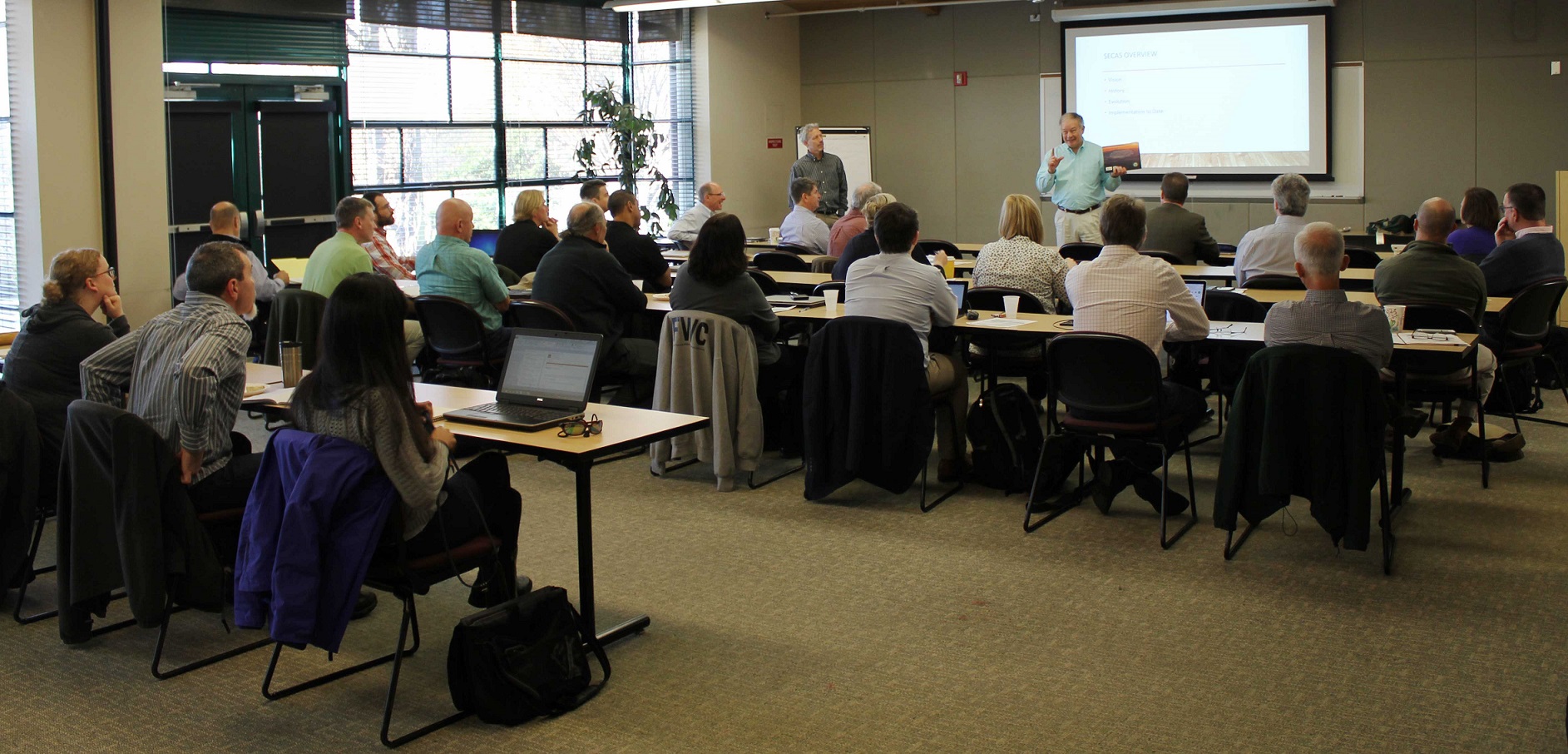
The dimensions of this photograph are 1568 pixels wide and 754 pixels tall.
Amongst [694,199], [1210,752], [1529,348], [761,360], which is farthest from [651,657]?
[694,199]

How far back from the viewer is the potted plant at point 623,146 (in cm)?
1105

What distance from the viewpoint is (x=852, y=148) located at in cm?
1262

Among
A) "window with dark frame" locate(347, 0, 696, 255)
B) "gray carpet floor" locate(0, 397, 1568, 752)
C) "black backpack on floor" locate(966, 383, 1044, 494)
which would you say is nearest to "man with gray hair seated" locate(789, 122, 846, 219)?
"window with dark frame" locate(347, 0, 696, 255)

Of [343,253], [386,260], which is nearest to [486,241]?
[386,260]

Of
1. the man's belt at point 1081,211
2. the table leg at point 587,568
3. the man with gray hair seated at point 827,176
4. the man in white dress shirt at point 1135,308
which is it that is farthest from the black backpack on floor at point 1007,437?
the man with gray hair seated at point 827,176

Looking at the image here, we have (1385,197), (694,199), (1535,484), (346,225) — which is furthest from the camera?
(694,199)

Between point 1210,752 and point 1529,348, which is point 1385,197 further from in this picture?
point 1210,752

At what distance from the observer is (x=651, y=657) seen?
3613mm

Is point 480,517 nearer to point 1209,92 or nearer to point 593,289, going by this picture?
point 593,289

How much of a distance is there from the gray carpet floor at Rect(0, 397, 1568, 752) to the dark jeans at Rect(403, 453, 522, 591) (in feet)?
1.18

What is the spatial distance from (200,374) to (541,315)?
2.51 metres

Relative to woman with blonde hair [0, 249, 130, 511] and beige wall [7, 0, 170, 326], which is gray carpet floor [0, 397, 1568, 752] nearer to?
woman with blonde hair [0, 249, 130, 511]

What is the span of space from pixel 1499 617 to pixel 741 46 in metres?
9.56

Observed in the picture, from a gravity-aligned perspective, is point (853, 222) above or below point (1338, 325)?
above
